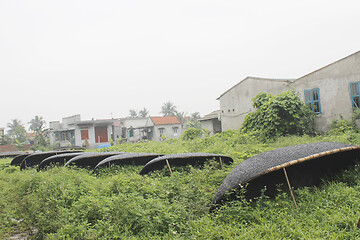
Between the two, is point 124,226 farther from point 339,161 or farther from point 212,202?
point 339,161

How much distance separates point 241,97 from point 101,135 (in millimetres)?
19242

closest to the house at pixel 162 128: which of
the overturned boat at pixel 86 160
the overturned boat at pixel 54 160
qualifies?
the overturned boat at pixel 54 160

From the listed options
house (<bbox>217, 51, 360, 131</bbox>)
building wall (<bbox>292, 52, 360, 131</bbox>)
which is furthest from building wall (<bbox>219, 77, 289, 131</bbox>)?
building wall (<bbox>292, 52, 360, 131</bbox>)

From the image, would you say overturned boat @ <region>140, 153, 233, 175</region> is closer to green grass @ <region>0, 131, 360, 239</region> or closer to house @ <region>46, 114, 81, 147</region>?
green grass @ <region>0, 131, 360, 239</region>

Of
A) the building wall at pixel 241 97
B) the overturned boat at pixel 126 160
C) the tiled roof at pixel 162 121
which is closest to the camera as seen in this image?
the overturned boat at pixel 126 160

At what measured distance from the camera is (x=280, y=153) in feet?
14.8

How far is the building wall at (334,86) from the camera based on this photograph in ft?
35.7

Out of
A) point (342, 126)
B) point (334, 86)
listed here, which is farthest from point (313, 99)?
point (342, 126)

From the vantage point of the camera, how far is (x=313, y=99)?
485 inches

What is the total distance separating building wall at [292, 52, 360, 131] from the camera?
10.9m

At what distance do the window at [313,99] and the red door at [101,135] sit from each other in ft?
78.0

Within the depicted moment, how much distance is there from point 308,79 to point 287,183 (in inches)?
375

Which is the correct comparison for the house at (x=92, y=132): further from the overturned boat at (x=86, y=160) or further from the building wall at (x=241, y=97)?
the overturned boat at (x=86, y=160)

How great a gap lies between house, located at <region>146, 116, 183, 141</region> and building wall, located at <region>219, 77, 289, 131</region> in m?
15.6
